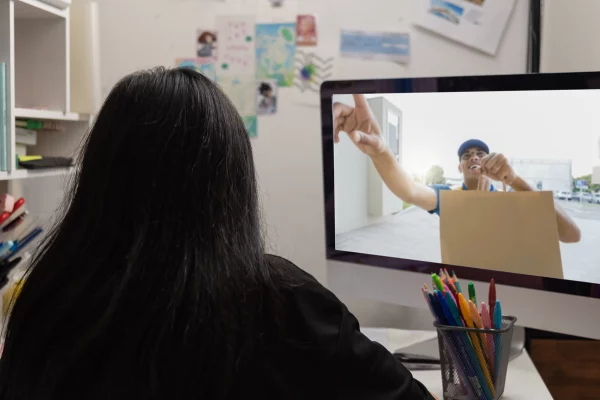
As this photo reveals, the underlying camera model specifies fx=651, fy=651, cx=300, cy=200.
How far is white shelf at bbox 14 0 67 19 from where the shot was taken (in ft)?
4.13

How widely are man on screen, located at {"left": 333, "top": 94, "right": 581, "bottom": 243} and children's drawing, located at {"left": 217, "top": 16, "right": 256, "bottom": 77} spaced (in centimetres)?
34

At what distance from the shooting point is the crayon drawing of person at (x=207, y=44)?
154 centimetres

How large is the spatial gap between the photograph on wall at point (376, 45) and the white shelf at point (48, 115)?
0.62 m

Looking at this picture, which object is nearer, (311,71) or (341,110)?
(341,110)

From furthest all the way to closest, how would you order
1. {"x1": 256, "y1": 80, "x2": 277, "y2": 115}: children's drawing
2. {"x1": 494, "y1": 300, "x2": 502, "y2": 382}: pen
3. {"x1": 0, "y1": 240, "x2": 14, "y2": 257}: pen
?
{"x1": 256, "y1": 80, "x2": 277, "y2": 115}: children's drawing → {"x1": 0, "y1": 240, "x2": 14, "y2": 257}: pen → {"x1": 494, "y1": 300, "x2": 502, "y2": 382}: pen

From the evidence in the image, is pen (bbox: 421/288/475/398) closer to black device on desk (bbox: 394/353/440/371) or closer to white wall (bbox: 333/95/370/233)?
black device on desk (bbox: 394/353/440/371)

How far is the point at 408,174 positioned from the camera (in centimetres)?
123

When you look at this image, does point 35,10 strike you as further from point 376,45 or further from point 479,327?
point 479,327

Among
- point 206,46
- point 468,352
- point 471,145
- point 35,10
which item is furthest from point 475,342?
point 35,10

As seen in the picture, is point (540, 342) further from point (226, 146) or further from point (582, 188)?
point (226, 146)

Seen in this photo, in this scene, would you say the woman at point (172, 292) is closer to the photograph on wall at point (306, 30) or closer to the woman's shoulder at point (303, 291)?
the woman's shoulder at point (303, 291)

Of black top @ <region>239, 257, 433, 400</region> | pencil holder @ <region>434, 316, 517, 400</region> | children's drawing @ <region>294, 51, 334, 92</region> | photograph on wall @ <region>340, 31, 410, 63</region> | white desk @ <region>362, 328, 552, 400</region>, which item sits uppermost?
photograph on wall @ <region>340, 31, 410, 63</region>

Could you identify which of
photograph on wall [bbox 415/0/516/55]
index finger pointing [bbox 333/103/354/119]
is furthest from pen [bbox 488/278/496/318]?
photograph on wall [bbox 415/0/516/55]

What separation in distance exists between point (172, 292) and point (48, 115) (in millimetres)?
874
